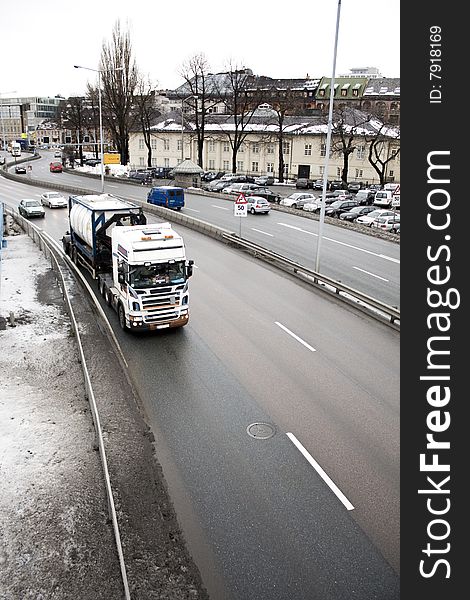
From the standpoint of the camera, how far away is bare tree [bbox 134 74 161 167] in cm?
7631

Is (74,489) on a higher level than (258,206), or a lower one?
lower

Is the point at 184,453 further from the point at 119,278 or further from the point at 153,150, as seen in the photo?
the point at 153,150

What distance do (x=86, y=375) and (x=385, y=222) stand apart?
29.3 m

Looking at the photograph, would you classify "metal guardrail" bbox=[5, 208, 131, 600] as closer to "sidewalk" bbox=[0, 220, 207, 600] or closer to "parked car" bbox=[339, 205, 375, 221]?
"sidewalk" bbox=[0, 220, 207, 600]

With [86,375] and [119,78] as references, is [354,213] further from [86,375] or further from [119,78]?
[119,78]

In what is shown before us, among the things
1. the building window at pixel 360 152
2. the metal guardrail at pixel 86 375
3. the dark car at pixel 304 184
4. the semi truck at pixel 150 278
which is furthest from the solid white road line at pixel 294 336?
the building window at pixel 360 152

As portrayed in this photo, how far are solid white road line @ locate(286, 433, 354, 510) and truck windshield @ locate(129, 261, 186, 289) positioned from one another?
6.80m

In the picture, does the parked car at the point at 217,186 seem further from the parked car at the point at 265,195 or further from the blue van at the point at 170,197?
the blue van at the point at 170,197

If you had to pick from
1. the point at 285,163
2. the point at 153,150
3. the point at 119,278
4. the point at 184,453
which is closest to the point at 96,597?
the point at 184,453

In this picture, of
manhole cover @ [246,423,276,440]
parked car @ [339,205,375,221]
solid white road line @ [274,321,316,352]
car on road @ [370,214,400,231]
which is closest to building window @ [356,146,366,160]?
parked car @ [339,205,375,221]

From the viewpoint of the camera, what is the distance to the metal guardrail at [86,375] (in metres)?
7.85

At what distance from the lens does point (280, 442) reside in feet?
37.3

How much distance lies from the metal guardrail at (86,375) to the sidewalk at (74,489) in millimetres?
325

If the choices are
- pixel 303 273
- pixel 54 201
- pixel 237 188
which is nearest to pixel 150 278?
pixel 303 273
